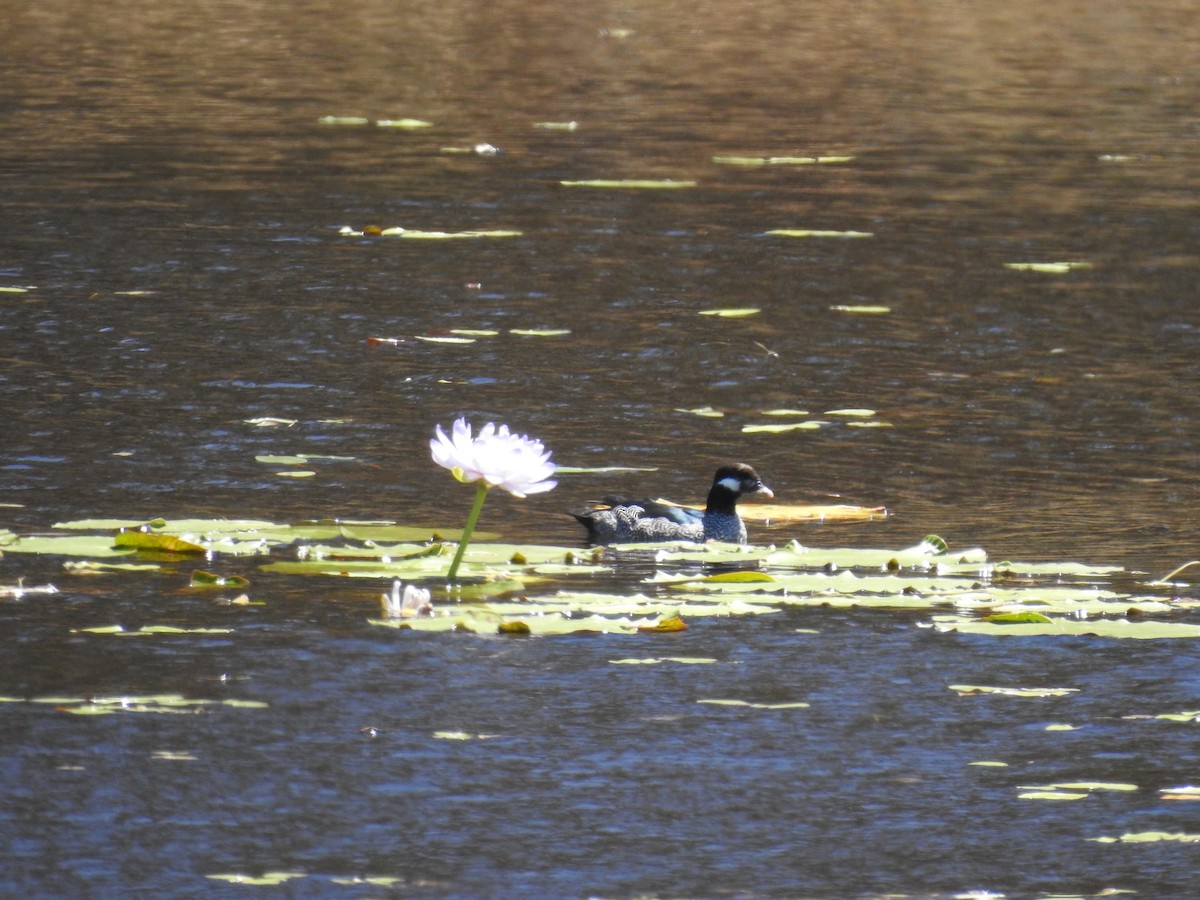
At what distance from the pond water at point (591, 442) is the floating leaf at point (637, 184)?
0.92 ft

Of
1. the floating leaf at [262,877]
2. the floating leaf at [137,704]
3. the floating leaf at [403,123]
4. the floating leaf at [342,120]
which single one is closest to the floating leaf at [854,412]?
the floating leaf at [137,704]

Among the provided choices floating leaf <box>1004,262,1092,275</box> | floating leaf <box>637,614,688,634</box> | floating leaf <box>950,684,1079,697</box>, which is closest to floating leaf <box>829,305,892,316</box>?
floating leaf <box>1004,262,1092,275</box>

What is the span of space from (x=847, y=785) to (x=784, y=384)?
224 inches

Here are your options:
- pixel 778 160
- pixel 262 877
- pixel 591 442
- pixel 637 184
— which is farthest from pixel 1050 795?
pixel 778 160

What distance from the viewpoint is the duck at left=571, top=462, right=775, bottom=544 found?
27.6ft

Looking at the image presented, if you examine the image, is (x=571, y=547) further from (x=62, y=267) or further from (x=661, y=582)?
(x=62, y=267)

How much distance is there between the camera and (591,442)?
10141 mm

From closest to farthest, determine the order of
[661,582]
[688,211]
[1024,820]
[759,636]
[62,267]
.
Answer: [1024,820] → [759,636] → [661,582] → [62,267] → [688,211]

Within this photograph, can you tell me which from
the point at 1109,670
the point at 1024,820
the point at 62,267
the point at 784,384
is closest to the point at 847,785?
the point at 1024,820

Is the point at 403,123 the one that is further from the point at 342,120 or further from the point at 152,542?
the point at 152,542

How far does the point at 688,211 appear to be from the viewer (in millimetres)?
16828

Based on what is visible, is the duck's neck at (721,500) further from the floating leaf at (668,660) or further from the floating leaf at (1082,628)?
the floating leaf at (668,660)

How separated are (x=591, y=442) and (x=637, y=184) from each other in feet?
26.5

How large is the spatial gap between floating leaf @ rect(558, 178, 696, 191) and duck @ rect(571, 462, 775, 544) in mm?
9432
